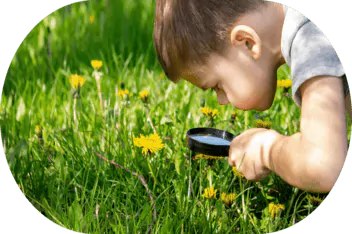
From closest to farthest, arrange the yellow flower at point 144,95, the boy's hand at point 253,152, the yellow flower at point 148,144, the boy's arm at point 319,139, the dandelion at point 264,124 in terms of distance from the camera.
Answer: the boy's arm at point 319,139
the boy's hand at point 253,152
the yellow flower at point 148,144
the dandelion at point 264,124
the yellow flower at point 144,95

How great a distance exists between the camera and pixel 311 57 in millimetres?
1270

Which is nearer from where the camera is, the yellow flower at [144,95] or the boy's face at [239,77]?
the boy's face at [239,77]

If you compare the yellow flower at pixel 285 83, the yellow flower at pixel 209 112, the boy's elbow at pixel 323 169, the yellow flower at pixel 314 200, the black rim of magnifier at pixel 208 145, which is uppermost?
the yellow flower at pixel 285 83

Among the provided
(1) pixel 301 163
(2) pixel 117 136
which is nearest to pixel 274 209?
(1) pixel 301 163

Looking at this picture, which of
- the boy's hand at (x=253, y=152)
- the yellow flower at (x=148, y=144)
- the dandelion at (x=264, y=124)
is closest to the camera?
the boy's hand at (x=253, y=152)

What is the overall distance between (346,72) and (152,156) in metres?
0.51

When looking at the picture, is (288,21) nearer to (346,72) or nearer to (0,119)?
Result: (346,72)

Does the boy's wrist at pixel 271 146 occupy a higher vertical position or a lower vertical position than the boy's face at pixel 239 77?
lower

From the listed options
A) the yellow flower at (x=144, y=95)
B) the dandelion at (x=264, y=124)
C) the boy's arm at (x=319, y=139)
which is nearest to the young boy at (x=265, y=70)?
the boy's arm at (x=319, y=139)

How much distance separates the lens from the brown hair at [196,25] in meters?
1.32

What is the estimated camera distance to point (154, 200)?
1.42 metres

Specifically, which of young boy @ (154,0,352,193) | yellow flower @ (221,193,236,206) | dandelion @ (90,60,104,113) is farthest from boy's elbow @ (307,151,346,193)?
dandelion @ (90,60,104,113)

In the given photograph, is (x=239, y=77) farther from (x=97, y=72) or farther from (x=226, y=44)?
(x=97, y=72)

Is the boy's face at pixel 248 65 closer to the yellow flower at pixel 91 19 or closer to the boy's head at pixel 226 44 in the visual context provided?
the boy's head at pixel 226 44
